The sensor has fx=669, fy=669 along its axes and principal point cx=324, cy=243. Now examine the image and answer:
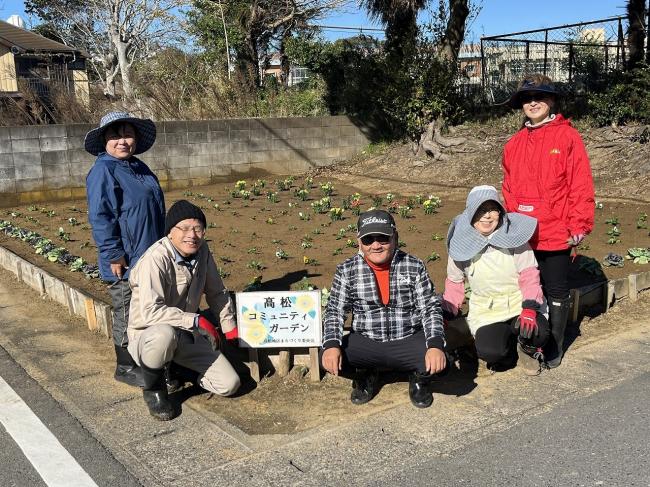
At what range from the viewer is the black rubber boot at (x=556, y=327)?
4.40 metres

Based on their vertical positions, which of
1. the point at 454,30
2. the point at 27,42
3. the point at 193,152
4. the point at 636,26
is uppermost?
the point at 27,42

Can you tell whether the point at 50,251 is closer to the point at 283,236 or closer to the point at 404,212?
the point at 283,236

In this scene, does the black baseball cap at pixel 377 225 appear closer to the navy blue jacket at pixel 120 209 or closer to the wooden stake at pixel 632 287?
the navy blue jacket at pixel 120 209

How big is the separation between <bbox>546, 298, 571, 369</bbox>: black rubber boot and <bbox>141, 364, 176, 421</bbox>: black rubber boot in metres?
2.43

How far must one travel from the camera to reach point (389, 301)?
3932 mm

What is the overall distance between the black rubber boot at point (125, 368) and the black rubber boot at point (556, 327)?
8.84 feet

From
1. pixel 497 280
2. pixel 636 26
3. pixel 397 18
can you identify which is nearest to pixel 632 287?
pixel 497 280

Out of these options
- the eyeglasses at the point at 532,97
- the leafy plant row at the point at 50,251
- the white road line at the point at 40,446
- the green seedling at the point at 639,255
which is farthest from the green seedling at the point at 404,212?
the white road line at the point at 40,446

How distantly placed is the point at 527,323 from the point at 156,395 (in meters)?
2.21

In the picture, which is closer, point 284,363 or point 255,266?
point 284,363

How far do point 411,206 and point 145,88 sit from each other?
8.29m

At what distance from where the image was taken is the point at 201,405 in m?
3.99

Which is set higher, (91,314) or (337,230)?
(337,230)

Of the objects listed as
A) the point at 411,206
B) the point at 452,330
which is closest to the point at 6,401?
the point at 452,330
